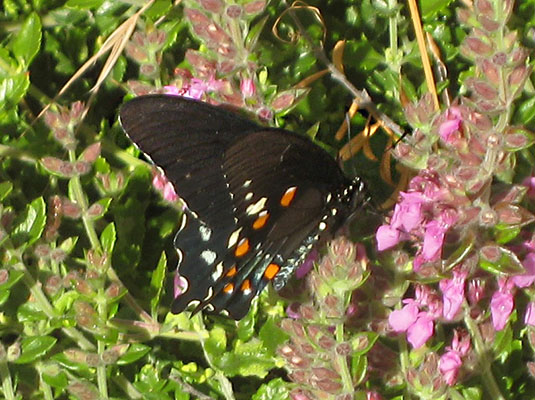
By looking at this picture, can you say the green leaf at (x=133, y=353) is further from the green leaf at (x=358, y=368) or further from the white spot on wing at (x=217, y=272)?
the green leaf at (x=358, y=368)

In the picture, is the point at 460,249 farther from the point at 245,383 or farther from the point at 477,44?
the point at 245,383

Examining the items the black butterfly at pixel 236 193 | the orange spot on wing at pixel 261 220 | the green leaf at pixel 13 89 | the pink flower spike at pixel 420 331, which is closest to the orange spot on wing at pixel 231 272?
the black butterfly at pixel 236 193

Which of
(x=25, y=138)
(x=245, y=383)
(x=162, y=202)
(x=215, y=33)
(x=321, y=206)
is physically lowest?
(x=245, y=383)

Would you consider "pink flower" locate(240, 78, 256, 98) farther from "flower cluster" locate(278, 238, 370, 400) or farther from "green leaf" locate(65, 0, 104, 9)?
"green leaf" locate(65, 0, 104, 9)

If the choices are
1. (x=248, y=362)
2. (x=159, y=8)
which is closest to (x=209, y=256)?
(x=248, y=362)

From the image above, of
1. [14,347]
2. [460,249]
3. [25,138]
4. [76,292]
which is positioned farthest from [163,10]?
[460,249]

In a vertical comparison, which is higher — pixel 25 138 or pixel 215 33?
pixel 215 33

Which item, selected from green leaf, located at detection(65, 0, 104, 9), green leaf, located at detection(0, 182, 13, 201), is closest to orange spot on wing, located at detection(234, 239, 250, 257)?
green leaf, located at detection(0, 182, 13, 201)
